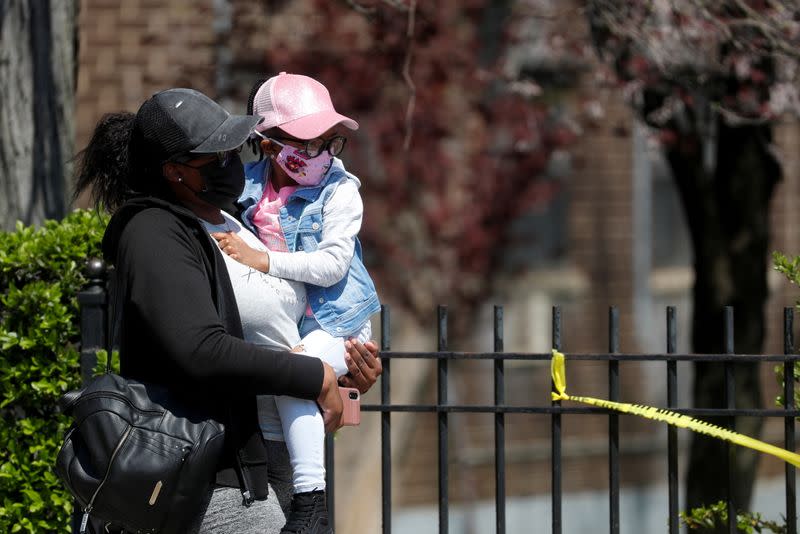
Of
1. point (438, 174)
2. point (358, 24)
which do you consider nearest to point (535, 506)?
point (438, 174)

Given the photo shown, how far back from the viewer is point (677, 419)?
3.88 m

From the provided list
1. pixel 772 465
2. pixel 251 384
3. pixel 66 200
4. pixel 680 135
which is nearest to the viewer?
pixel 251 384

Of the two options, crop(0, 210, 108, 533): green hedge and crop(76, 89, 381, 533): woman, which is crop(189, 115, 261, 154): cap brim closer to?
crop(76, 89, 381, 533): woman

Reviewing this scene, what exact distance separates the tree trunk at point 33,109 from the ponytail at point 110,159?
2.05 m

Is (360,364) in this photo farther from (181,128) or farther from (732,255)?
(732,255)

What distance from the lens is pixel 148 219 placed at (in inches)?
108

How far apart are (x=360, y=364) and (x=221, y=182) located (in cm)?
62

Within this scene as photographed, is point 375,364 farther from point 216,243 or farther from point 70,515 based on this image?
point 70,515

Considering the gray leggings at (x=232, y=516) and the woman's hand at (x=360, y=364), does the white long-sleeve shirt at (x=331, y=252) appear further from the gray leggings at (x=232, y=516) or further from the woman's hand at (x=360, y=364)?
the gray leggings at (x=232, y=516)

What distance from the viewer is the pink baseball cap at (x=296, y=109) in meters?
3.07

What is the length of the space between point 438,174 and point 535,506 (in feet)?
12.3

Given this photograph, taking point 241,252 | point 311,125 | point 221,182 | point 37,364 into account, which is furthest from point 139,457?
point 37,364

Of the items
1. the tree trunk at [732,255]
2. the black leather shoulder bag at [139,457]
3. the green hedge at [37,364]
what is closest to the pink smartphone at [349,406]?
the black leather shoulder bag at [139,457]

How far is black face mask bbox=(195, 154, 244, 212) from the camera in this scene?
286 centimetres
